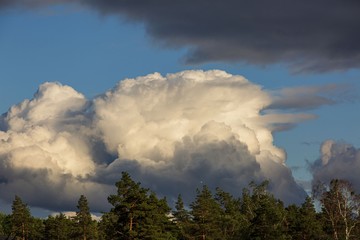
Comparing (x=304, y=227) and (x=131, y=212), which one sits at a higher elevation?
(x=304, y=227)

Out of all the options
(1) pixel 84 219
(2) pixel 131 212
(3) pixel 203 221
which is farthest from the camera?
(1) pixel 84 219

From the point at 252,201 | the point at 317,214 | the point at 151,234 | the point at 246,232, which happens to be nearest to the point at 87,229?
the point at 252,201

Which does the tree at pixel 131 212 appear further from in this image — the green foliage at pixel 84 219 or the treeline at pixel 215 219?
the green foliage at pixel 84 219

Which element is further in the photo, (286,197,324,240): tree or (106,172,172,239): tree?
(286,197,324,240): tree

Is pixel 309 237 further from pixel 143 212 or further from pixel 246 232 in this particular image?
pixel 143 212

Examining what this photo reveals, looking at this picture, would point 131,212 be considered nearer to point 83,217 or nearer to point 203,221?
point 203,221

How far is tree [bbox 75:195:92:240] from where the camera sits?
7751 inches

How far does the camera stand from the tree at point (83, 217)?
7751 inches

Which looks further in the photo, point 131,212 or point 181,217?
point 181,217

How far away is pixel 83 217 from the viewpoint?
198500 millimetres

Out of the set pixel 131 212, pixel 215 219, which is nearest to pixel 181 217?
pixel 215 219

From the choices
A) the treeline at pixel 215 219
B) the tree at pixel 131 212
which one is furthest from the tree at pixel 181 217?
the tree at pixel 131 212

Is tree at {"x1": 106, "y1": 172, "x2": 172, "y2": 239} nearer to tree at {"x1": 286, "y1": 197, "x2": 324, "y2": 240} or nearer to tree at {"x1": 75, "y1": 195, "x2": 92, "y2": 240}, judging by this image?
tree at {"x1": 286, "y1": 197, "x2": 324, "y2": 240}

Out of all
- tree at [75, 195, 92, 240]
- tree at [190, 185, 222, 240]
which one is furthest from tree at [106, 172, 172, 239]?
tree at [75, 195, 92, 240]
